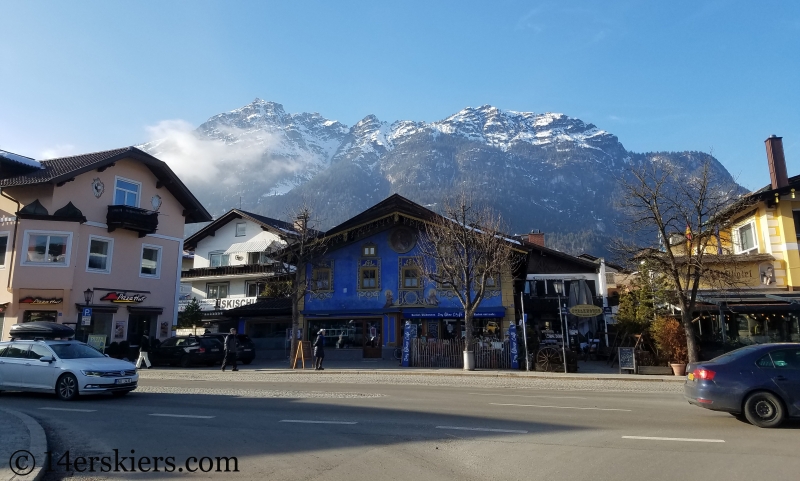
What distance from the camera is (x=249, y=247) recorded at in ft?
153

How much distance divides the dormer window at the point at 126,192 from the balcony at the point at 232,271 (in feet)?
35.0

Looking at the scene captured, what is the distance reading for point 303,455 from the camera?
7.58m

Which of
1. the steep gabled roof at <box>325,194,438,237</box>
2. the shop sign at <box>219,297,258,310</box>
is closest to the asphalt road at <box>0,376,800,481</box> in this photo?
the steep gabled roof at <box>325,194,438,237</box>

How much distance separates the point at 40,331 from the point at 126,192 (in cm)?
1237

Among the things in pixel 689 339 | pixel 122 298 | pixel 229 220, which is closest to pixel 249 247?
pixel 229 220

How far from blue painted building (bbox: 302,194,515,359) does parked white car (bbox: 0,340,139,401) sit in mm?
17290

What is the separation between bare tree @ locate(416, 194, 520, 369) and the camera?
24766mm

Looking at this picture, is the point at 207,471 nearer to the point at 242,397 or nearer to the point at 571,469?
the point at 571,469

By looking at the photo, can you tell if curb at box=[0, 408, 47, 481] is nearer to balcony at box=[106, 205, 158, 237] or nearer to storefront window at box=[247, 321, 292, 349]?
balcony at box=[106, 205, 158, 237]

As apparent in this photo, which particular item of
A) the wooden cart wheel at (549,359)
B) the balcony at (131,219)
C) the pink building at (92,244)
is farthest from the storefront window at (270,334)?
the wooden cart wheel at (549,359)

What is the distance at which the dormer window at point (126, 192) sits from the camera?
33406mm

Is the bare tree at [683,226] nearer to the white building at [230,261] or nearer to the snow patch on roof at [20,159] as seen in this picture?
the white building at [230,261]

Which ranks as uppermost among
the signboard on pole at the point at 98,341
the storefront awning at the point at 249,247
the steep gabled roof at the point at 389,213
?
the storefront awning at the point at 249,247

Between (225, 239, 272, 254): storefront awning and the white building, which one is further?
(225, 239, 272, 254): storefront awning
